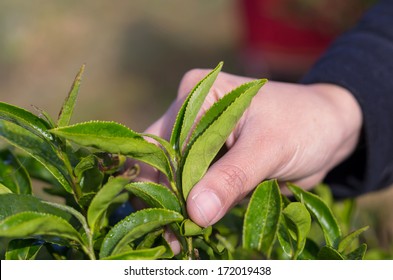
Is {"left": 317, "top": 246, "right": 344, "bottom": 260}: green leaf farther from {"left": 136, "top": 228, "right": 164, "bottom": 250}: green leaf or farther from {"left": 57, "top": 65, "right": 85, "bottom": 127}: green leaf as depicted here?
{"left": 57, "top": 65, "right": 85, "bottom": 127}: green leaf

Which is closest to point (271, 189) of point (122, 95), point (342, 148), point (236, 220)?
point (236, 220)

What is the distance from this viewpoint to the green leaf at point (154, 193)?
695 mm

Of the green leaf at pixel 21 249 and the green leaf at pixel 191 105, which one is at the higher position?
the green leaf at pixel 191 105

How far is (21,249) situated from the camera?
0.69 meters

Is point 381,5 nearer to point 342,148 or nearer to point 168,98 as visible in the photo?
point 342,148

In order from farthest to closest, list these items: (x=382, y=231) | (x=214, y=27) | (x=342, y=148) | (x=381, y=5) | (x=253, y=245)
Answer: (x=214, y=27) < (x=381, y=5) < (x=342, y=148) < (x=382, y=231) < (x=253, y=245)

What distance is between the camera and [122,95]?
4156mm

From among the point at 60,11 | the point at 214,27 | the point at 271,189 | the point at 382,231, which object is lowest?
the point at 382,231

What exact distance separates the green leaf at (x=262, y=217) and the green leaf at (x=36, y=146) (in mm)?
199

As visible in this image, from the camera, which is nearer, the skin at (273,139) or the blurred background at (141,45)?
the skin at (273,139)

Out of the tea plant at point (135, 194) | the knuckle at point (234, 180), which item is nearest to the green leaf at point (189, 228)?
the tea plant at point (135, 194)

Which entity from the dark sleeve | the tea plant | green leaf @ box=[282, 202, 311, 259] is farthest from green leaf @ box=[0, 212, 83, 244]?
the dark sleeve

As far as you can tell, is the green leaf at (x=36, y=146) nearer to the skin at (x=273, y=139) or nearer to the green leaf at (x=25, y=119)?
the green leaf at (x=25, y=119)

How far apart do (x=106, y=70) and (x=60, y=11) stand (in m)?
0.97
